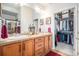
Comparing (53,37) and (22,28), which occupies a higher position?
(22,28)

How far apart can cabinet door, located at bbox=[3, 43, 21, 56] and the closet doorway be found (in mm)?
583

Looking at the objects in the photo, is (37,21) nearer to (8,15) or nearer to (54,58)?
(8,15)

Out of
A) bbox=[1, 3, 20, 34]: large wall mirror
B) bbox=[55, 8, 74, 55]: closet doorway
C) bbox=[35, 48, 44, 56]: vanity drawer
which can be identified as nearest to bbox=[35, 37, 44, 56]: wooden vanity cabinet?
bbox=[35, 48, 44, 56]: vanity drawer

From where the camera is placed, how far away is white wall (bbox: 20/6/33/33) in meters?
1.68

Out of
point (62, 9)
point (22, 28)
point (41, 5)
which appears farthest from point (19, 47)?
point (62, 9)

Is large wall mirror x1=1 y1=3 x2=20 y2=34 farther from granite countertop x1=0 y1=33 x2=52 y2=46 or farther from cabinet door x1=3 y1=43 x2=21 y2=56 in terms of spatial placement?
cabinet door x1=3 y1=43 x2=21 y2=56

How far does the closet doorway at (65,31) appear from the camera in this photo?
168 centimetres

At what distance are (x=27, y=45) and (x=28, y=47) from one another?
4cm

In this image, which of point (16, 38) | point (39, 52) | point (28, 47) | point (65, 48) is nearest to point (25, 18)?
point (16, 38)

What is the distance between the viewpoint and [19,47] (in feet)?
5.28

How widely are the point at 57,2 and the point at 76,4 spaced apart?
0.93 feet

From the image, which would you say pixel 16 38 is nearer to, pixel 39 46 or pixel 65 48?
pixel 39 46

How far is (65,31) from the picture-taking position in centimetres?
169

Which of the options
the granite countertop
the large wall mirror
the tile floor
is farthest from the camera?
the tile floor
